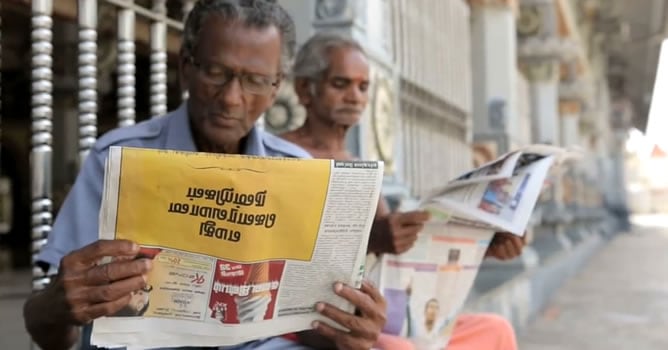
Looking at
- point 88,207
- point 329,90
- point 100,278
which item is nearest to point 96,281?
point 100,278

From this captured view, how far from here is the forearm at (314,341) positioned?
1417 mm

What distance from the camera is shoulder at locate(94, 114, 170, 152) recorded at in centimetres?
146

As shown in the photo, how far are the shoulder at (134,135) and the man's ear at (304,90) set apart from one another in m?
0.93

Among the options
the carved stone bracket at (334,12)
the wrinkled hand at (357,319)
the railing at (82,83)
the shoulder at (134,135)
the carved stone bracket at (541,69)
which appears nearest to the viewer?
the wrinkled hand at (357,319)

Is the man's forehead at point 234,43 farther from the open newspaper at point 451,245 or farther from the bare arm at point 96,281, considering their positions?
the open newspaper at point 451,245

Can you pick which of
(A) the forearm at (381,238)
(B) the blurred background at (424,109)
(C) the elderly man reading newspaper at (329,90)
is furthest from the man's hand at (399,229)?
(B) the blurred background at (424,109)

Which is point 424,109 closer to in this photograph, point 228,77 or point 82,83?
point 82,83

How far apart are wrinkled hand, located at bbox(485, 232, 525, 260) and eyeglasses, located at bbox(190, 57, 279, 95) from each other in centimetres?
86

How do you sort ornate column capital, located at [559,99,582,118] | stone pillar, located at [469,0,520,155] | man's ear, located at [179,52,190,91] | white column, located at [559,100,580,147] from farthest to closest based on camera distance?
white column, located at [559,100,580,147]
ornate column capital, located at [559,99,582,118]
stone pillar, located at [469,0,520,155]
man's ear, located at [179,52,190,91]

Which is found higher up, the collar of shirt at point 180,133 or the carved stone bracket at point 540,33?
the carved stone bracket at point 540,33

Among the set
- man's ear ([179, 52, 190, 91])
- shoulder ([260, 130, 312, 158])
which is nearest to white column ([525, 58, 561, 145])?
shoulder ([260, 130, 312, 158])

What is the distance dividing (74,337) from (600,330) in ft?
13.1

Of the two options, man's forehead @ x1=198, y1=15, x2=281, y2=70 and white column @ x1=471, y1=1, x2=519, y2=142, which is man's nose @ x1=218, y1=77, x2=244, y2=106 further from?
white column @ x1=471, y1=1, x2=519, y2=142

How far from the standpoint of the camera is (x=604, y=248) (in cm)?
1318
